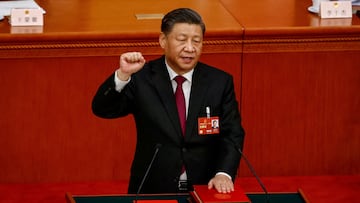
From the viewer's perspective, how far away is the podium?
2.22 m

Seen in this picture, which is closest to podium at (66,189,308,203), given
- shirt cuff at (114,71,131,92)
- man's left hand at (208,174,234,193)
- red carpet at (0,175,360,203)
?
man's left hand at (208,174,234,193)

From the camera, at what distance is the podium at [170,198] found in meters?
2.22

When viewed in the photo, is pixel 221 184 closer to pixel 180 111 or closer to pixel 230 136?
pixel 230 136

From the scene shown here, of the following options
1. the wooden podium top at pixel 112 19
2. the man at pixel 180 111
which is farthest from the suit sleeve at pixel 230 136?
the wooden podium top at pixel 112 19

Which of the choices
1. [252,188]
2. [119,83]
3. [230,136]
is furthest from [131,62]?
[252,188]

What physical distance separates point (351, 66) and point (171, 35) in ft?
4.46

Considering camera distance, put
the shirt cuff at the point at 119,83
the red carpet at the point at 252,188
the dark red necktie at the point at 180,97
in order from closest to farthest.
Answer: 1. the shirt cuff at the point at 119,83
2. the dark red necktie at the point at 180,97
3. the red carpet at the point at 252,188

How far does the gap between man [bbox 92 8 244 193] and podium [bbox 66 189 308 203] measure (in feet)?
0.48

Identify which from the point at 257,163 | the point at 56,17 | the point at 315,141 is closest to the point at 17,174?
the point at 56,17

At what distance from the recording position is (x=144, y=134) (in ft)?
8.11

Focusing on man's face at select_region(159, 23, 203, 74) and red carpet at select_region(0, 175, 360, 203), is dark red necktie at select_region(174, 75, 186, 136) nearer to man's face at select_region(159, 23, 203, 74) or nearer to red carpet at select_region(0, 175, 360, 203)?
man's face at select_region(159, 23, 203, 74)

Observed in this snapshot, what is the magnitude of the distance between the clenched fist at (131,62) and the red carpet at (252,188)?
122 centimetres

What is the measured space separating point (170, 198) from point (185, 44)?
1.32 feet

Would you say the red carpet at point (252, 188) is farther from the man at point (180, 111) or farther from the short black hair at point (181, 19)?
the short black hair at point (181, 19)
